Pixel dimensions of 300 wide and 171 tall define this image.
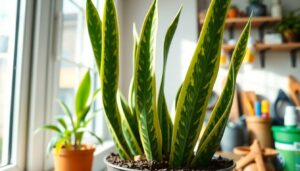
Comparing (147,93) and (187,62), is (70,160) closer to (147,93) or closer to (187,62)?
(147,93)

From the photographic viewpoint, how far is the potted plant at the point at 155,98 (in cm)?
30

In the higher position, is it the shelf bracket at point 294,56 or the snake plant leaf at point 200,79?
the shelf bracket at point 294,56

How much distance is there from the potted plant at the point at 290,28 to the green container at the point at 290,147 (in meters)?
0.84

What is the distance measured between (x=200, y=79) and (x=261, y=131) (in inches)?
43.4

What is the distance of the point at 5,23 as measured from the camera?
673 millimetres

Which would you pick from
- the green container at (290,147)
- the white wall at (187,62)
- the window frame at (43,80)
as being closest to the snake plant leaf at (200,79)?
the window frame at (43,80)

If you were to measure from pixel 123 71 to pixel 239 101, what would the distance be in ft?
2.59

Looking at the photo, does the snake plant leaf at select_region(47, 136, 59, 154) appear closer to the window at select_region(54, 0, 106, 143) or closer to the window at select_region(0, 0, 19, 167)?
the window at select_region(0, 0, 19, 167)

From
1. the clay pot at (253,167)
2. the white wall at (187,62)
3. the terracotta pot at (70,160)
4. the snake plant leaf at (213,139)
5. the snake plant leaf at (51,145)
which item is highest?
the white wall at (187,62)

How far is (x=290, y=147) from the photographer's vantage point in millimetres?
867

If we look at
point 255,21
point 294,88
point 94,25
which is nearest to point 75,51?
point 94,25

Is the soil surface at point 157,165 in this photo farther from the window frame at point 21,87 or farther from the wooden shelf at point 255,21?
the wooden shelf at point 255,21

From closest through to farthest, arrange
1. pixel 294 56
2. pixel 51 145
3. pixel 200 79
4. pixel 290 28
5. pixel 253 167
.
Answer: pixel 200 79 → pixel 51 145 → pixel 253 167 → pixel 290 28 → pixel 294 56

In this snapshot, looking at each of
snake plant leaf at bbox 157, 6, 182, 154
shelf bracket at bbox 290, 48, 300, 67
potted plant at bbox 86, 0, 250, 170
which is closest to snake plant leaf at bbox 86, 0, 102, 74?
potted plant at bbox 86, 0, 250, 170
